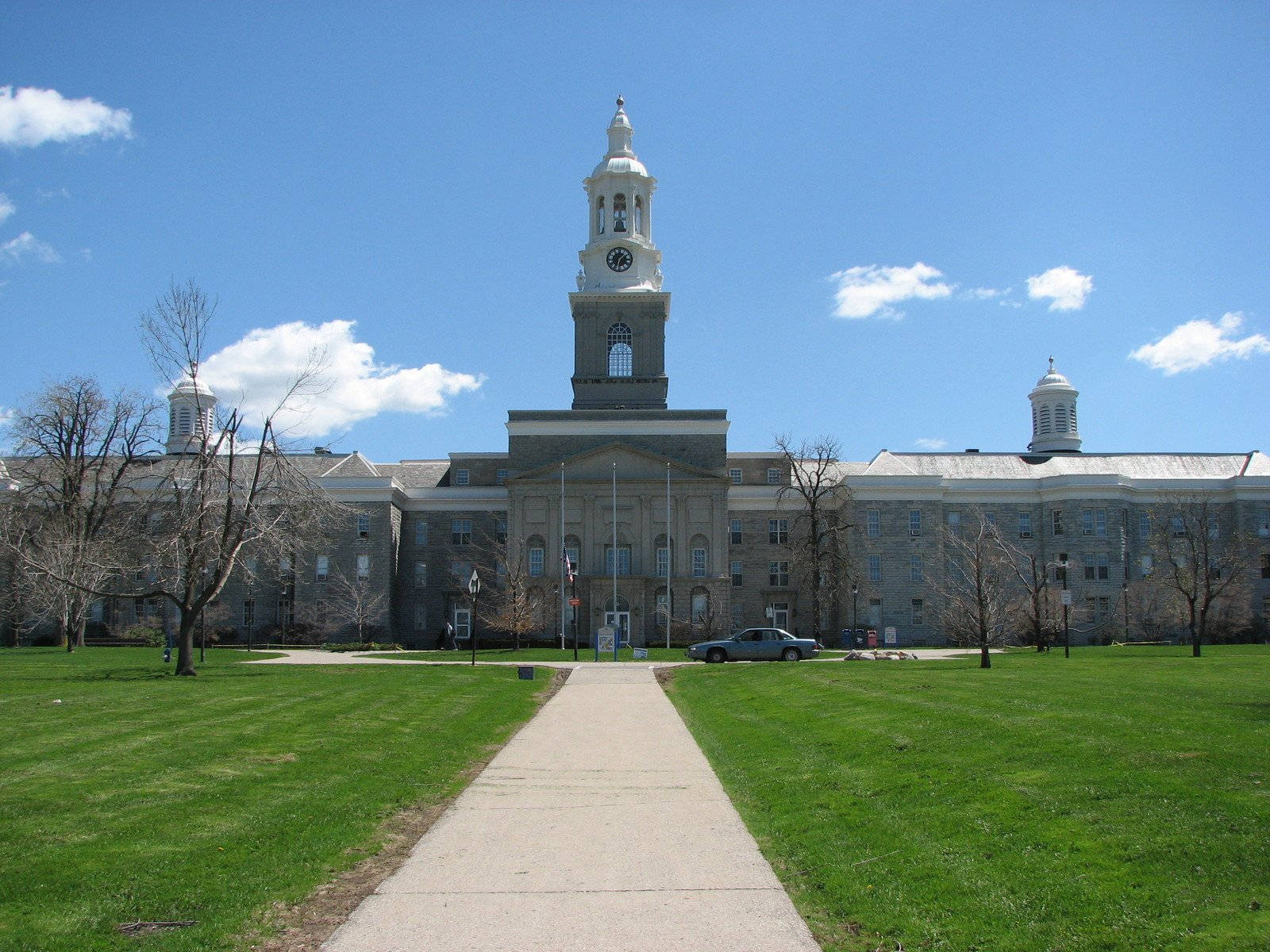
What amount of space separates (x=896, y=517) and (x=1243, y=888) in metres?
61.4

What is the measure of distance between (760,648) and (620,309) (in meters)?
34.1

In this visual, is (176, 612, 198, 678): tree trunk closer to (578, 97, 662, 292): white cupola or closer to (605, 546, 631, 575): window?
(605, 546, 631, 575): window

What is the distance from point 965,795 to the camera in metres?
11.7

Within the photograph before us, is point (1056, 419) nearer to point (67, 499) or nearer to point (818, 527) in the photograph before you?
point (818, 527)

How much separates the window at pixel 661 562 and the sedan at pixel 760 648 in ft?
72.9

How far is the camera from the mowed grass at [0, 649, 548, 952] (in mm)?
8617

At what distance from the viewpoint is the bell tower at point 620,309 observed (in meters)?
70.9

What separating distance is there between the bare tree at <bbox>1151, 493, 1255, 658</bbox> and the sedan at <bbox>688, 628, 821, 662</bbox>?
2928 cm

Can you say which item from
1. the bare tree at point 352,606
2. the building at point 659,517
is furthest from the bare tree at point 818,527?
the bare tree at point 352,606

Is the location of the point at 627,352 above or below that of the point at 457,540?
above

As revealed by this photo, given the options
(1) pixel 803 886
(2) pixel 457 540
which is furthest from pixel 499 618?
(1) pixel 803 886

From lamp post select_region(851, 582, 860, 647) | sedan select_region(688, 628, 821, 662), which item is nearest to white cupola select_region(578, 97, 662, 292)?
lamp post select_region(851, 582, 860, 647)

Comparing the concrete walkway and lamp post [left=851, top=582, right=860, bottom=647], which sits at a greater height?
lamp post [left=851, top=582, right=860, bottom=647]

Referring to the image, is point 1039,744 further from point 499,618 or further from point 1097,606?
point 1097,606
